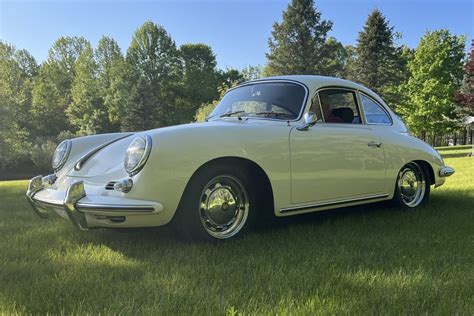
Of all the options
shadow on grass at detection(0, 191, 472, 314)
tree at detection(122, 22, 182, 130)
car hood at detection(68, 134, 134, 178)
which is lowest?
shadow on grass at detection(0, 191, 472, 314)

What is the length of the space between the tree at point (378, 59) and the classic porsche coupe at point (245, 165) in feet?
93.2

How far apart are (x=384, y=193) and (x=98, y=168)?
311 cm

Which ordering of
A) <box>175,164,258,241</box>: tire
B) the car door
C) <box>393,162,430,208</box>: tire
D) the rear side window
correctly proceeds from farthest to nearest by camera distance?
1. <box>393,162,430,208</box>: tire
2. the rear side window
3. the car door
4. <box>175,164,258,241</box>: tire

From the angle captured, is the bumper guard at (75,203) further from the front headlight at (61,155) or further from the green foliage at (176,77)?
the green foliage at (176,77)

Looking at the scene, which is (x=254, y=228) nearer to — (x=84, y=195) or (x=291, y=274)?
(x=291, y=274)

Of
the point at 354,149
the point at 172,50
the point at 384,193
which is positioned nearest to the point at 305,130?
Answer: the point at 354,149

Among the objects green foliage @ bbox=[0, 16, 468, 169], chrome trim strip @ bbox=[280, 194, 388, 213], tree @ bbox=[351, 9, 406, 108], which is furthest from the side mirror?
tree @ bbox=[351, 9, 406, 108]

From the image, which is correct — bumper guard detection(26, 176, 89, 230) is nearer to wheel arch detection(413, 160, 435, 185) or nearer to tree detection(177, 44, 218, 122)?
wheel arch detection(413, 160, 435, 185)

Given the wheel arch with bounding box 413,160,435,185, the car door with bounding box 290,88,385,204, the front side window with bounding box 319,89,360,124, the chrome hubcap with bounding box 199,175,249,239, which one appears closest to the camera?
the chrome hubcap with bounding box 199,175,249,239

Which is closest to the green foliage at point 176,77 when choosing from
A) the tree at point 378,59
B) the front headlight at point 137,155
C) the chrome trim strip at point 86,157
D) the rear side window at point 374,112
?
the tree at point 378,59

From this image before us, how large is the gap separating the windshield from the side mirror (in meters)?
0.17

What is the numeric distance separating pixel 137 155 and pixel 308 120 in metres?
1.65

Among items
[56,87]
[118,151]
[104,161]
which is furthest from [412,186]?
[56,87]

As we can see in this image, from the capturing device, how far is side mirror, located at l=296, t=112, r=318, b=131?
13.5 ft
